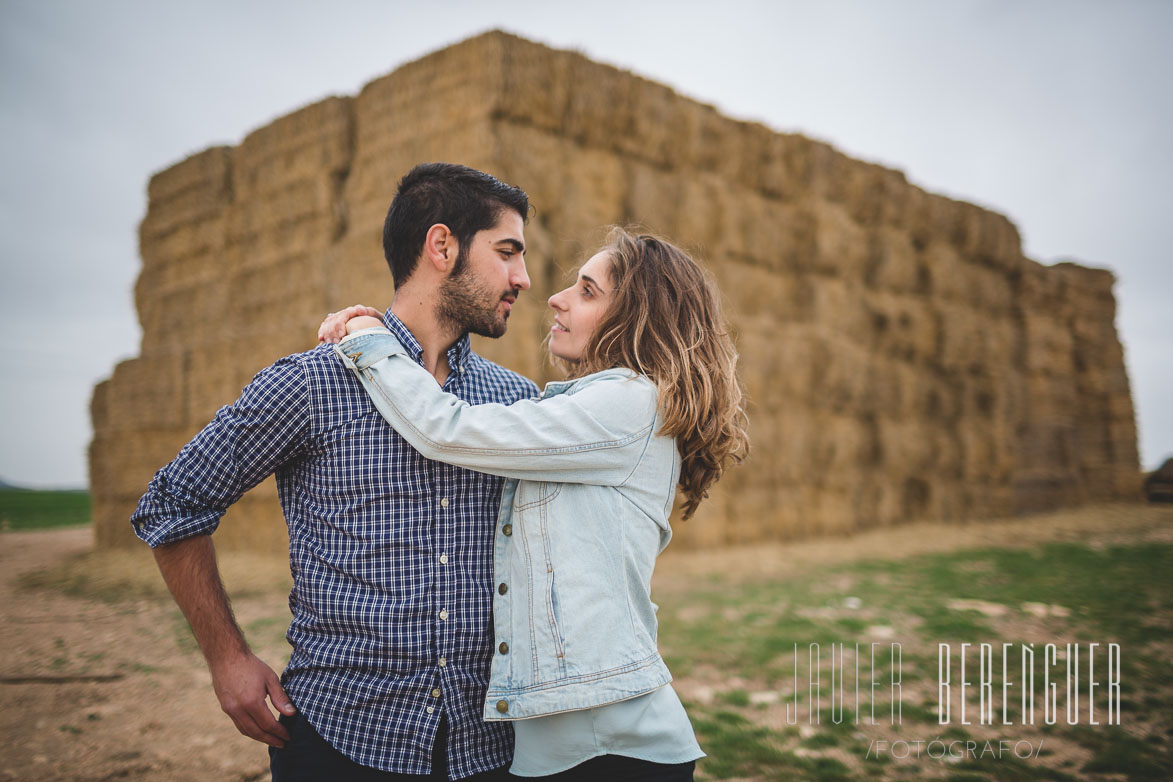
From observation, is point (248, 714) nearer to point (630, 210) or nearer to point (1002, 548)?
point (630, 210)

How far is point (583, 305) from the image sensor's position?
211 cm

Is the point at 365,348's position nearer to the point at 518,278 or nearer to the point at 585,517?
the point at 518,278

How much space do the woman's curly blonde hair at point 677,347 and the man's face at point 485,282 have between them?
28cm

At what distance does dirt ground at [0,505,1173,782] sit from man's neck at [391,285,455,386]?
112 inches

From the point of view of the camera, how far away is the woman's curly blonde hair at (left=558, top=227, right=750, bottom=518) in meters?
1.95

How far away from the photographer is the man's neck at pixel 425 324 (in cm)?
216

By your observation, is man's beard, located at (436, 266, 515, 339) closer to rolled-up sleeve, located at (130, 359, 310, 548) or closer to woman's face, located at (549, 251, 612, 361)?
woman's face, located at (549, 251, 612, 361)

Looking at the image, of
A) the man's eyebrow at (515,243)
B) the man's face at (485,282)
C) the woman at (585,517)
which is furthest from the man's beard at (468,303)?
the woman at (585,517)

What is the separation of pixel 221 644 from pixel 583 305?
4.08 feet

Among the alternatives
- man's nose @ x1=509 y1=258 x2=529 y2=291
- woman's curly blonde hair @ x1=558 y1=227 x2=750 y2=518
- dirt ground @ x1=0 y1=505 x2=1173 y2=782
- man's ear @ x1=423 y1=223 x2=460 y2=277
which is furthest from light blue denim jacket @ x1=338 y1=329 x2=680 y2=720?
dirt ground @ x1=0 y1=505 x2=1173 y2=782

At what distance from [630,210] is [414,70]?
287 centimetres

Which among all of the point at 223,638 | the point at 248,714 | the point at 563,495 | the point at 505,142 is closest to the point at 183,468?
the point at 223,638

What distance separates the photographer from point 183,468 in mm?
1763

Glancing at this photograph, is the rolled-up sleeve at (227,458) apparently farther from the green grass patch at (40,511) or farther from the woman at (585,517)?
the green grass patch at (40,511)
